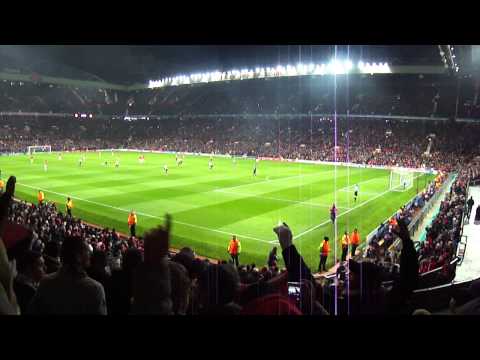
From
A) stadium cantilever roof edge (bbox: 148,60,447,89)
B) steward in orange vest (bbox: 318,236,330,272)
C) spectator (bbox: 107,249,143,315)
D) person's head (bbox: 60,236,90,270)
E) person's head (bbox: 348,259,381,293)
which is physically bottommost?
steward in orange vest (bbox: 318,236,330,272)

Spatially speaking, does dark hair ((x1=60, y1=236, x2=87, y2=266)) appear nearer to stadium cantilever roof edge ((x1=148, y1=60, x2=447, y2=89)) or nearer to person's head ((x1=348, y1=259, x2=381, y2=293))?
person's head ((x1=348, y1=259, x2=381, y2=293))

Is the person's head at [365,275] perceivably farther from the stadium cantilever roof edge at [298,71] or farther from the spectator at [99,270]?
the stadium cantilever roof edge at [298,71]

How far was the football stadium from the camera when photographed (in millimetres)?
3230

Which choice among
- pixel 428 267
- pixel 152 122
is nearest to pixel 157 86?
pixel 152 122

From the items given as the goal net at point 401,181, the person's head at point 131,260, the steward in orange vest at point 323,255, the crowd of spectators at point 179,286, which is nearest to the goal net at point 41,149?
the goal net at point 401,181

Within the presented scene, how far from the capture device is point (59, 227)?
13305mm

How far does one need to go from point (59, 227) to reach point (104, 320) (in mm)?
11705

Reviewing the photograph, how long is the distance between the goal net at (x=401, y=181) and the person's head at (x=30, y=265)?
88.4 ft

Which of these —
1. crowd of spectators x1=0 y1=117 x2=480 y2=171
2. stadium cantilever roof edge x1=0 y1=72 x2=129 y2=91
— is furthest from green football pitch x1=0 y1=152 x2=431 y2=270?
stadium cantilever roof edge x1=0 y1=72 x2=129 y2=91

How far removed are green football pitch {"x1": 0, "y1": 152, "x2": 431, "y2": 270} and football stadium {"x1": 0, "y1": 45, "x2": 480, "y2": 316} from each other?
0.55 ft

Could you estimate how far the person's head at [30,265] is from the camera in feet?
13.5

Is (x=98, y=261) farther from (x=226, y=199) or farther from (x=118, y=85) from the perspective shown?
(x=118, y=85)
